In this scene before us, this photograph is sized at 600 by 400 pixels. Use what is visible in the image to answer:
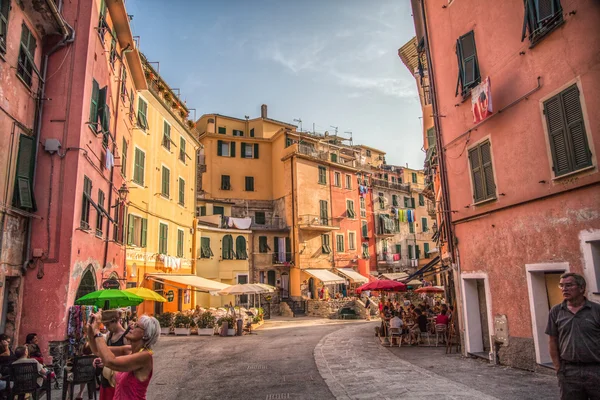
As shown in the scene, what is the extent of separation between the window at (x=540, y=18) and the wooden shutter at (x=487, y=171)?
2806 mm

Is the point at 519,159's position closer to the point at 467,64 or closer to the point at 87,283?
the point at 467,64

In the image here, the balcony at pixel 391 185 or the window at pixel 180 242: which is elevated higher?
the balcony at pixel 391 185

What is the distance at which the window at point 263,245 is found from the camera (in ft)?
115

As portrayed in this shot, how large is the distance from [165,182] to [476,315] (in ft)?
55.1

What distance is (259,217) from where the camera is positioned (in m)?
38.7

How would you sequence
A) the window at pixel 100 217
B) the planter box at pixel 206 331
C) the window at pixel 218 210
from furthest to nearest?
the window at pixel 218 210 → the planter box at pixel 206 331 → the window at pixel 100 217

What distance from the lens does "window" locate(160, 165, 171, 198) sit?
22120mm

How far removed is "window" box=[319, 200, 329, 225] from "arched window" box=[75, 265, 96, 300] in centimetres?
2570

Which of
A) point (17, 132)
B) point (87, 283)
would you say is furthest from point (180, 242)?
point (17, 132)

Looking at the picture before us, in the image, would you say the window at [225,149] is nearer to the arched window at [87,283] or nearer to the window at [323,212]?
the window at [323,212]

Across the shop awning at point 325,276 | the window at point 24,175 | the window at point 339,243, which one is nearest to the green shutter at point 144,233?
the window at point 24,175

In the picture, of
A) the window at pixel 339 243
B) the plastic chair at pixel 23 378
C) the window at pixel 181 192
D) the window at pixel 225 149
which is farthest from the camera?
the window at pixel 225 149

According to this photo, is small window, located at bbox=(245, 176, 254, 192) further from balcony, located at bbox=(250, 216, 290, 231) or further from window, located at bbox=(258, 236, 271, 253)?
window, located at bbox=(258, 236, 271, 253)

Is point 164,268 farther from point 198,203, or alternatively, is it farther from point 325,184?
point 325,184
